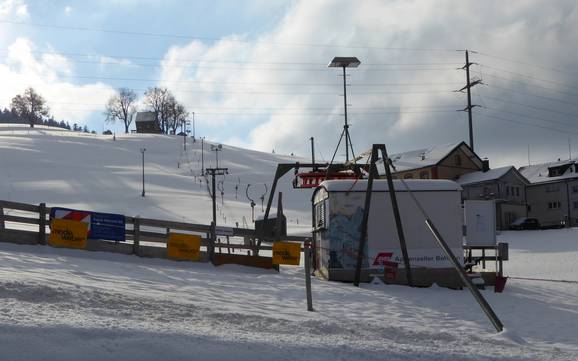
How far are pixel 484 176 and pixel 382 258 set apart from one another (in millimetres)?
55733

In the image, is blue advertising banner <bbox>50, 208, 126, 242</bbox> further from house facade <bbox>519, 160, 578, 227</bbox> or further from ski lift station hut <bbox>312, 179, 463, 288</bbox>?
house facade <bbox>519, 160, 578, 227</bbox>

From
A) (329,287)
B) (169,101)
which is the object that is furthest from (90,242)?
(169,101)

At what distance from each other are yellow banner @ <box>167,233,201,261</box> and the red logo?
5045 millimetres

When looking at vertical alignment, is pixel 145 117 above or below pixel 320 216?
above

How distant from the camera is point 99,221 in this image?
56.9 ft

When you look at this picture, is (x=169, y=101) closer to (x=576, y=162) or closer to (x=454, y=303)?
(x=576, y=162)

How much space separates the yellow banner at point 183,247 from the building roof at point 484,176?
55.3m

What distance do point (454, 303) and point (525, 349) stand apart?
5.63 metres

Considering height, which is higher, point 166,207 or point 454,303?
point 166,207

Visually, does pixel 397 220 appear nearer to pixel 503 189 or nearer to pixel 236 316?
pixel 236 316

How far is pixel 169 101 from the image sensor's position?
162 m

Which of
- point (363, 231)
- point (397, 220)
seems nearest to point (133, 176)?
point (363, 231)

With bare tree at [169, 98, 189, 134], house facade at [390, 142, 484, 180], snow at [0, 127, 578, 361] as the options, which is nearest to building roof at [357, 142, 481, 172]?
house facade at [390, 142, 484, 180]

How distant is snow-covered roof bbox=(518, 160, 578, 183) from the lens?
73938 millimetres
